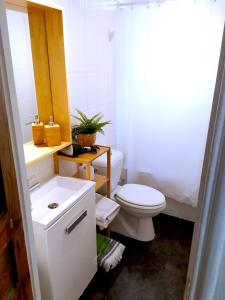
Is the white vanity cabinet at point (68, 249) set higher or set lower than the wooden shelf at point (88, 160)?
lower

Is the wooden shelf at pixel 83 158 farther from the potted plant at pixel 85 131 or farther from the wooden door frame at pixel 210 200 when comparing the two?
the wooden door frame at pixel 210 200

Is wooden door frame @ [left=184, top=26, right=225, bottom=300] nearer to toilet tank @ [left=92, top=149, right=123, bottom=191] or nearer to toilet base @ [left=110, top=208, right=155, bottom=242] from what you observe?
toilet tank @ [left=92, top=149, right=123, bottom=191]

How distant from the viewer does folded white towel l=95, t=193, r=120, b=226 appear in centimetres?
190

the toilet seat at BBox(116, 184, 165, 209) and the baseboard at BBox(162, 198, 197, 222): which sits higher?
the toilet seat at BBox(116, 184, 165, 209)

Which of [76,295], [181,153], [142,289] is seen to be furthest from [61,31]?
[142,289]

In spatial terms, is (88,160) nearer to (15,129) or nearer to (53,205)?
(53,205)

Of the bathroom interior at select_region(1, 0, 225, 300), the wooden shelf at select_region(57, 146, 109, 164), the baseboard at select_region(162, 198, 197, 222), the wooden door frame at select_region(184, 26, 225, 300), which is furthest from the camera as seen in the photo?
the baseboard at select_region(162, 198, 197, 222)

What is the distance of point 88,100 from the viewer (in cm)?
211

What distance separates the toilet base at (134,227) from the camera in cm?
232

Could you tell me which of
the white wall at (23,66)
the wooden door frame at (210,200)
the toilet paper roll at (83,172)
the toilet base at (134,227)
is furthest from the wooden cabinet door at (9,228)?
the toilet base at (134,227)

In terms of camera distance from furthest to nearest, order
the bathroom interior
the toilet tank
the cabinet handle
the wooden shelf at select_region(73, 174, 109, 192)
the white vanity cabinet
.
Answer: the toilet tank < the wooden shelf at select_region(73, 174, 109, 192) < the bathroom interior < the cabinet handle < the white vanity cabinet

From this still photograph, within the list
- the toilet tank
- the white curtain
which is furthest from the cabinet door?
the white curtain

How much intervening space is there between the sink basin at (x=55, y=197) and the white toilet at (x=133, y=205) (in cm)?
47

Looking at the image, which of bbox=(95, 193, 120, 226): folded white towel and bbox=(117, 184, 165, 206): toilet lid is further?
bbox=(117, 184, 165, 206): toilet lid
